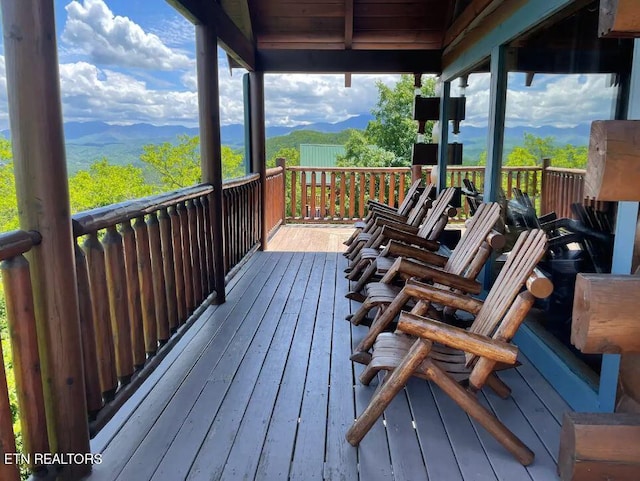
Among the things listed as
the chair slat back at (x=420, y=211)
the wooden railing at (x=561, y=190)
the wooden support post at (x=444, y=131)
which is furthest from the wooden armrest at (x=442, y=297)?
the wooden support post at (x=444, y=131)

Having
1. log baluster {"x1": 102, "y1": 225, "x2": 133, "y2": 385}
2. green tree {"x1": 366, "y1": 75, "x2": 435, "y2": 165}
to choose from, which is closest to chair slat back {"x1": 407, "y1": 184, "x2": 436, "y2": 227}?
log baluster {"x1": 102, "y1": 225, "x2": 133, "y2": 385}

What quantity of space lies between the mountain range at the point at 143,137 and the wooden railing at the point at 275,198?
639 mm

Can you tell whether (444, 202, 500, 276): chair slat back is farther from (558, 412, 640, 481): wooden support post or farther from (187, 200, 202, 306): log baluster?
(187, 200, 202, 306): log baluster

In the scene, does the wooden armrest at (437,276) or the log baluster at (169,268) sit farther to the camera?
the log baluster at (169,268)

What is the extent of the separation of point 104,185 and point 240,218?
5.72 metres

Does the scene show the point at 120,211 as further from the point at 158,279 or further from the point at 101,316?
the point at 158,279

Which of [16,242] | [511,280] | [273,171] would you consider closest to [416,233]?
[511,280]

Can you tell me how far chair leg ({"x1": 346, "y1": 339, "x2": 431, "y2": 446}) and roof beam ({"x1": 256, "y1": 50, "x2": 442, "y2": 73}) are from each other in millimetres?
4485

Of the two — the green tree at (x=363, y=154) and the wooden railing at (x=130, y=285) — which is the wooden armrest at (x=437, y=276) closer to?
the wooden railing at (x=130, y=285)

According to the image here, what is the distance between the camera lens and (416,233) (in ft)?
13.6

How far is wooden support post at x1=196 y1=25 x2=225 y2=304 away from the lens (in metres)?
3.41

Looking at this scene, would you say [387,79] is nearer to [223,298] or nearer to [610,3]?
[223,298]

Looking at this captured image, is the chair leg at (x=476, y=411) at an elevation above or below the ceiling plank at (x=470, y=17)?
below

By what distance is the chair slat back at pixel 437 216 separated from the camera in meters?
3.89
